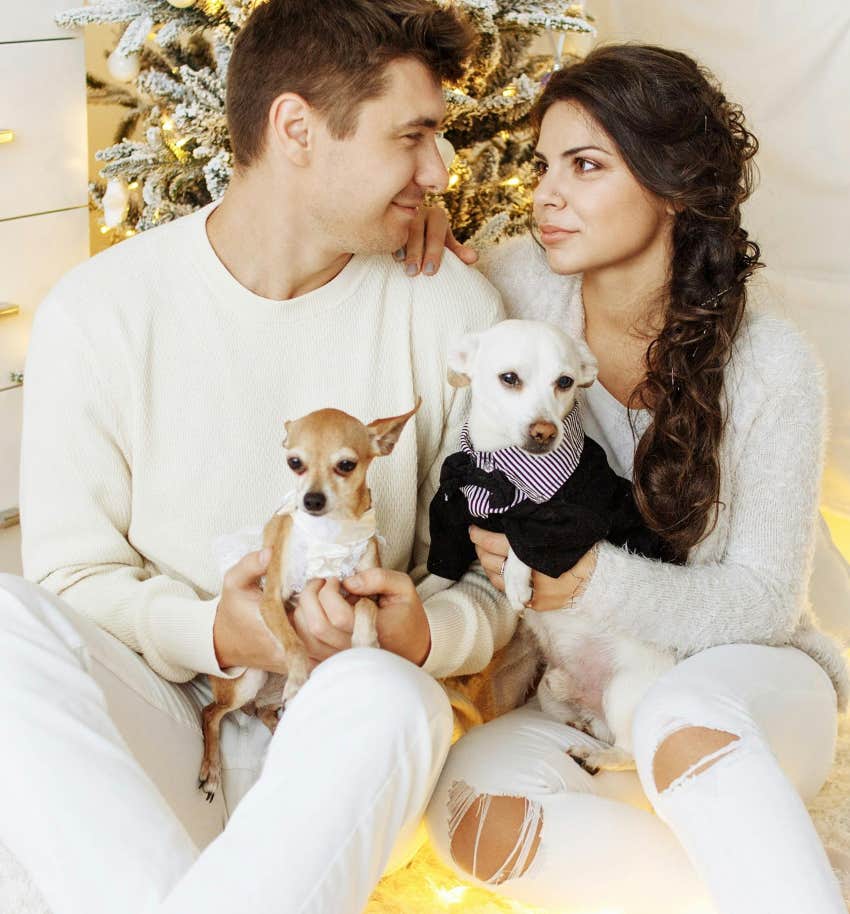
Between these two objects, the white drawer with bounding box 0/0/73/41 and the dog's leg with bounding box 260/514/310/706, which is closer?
the dog's leg with bounding box 260/514/310/706

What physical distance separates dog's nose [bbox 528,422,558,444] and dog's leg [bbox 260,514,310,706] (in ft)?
1.17

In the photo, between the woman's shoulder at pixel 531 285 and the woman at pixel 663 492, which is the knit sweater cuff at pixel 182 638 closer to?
the woman at pixel 663 492

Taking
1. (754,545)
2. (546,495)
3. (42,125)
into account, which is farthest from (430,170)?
(42,125)

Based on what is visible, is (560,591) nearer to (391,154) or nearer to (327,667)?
(327,667)

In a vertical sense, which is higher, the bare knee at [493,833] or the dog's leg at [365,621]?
the dog's leg at [365,621]

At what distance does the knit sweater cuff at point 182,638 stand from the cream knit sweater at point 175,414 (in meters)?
0.03

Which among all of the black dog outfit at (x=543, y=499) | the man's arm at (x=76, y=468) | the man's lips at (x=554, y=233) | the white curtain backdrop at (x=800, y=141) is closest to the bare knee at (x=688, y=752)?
the black dog outfit at (x=543, y=499)

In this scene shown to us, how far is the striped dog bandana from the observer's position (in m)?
1.61

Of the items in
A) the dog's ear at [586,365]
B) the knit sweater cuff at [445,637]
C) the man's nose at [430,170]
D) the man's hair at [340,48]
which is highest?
the man's hair at [340,48]

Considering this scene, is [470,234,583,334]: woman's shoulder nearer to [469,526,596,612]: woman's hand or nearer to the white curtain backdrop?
[469,526,596,612]: woman's hand

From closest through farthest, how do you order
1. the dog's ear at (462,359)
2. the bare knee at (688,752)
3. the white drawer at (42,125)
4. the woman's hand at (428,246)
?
the bare knee at (688,752), the dog's ear at (462,359), the woman's hand at (428,246), the white drawer at (42,125)

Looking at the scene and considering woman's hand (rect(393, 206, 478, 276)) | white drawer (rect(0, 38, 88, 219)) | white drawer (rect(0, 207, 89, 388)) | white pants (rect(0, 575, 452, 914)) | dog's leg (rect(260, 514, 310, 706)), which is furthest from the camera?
white drawer (rect(0, 207, 89, 388))

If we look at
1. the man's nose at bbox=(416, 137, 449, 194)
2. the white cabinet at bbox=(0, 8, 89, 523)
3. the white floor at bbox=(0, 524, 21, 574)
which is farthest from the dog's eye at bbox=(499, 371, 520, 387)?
the white floor at bbox=(0, 524, 21, 574)

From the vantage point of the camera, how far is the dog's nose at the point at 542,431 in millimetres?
1580
